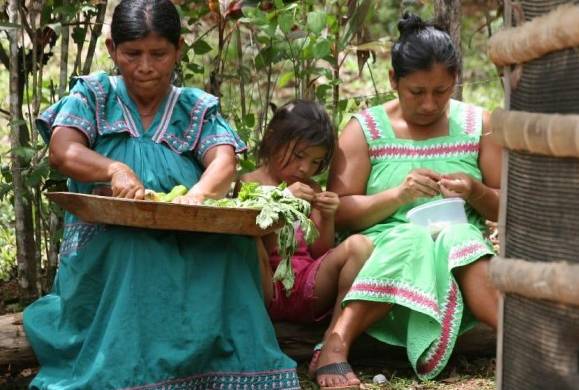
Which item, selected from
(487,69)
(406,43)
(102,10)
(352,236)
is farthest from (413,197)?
(487,69)

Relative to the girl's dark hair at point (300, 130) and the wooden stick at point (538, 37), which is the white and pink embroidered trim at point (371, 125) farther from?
the wooden stick at point (538, 37)

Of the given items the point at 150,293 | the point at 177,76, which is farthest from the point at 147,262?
the point at 177,76

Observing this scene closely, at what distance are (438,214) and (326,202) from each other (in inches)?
17.0

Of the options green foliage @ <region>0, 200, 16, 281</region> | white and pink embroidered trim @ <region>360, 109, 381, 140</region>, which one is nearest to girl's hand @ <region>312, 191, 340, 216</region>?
white and pink embroidered trim @ <region>360, 109, 381, 140</region>

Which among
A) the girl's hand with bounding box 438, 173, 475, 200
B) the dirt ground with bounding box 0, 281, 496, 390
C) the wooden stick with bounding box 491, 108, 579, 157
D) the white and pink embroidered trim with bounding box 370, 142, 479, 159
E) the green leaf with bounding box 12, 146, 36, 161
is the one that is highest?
the wooden stick with bounding box 491, 108, 579, 157

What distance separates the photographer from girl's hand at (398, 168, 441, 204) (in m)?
4.38

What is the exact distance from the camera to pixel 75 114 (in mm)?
4176

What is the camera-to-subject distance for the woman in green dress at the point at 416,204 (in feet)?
14.4

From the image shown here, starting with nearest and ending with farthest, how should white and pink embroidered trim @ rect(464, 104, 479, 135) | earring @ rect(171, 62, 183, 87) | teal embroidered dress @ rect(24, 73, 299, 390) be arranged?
teal embroidered dress @ rect(24, 73, 299, 390) < white and pink embroidered trim @ rect(464, 104, 479, 135) < earring @ rect(171, 62, 183, 87)

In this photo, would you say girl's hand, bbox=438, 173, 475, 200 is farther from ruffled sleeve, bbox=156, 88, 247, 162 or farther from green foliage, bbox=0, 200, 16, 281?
green foliage, bbox=0, 200, 16, 281

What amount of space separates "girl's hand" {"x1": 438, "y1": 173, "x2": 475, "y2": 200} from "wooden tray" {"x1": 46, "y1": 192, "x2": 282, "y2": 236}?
790 millimetres

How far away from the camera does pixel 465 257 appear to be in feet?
14.3

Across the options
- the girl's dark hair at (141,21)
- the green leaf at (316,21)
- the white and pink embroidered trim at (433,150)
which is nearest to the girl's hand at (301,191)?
the white and pink embroidered trim at (433,150)

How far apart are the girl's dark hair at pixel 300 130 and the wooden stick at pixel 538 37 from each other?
1.67m
